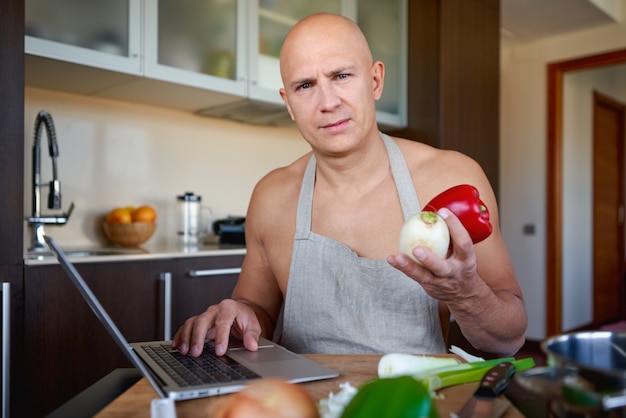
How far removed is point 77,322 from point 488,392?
161 cm

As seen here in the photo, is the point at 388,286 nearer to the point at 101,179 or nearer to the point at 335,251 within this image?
the point at 335,251

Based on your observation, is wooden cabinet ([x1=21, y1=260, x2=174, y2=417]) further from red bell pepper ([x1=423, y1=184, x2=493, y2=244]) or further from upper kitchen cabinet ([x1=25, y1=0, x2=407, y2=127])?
red bell pepper ([x1=423, y1=184, x2=493, y2=244])

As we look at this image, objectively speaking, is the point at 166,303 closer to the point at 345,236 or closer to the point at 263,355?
the point at 345,236

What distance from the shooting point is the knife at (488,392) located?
635 mm

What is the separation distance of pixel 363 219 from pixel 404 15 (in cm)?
254

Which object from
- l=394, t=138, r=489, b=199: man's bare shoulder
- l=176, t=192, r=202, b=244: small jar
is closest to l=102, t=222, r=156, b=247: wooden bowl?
l=176, t=192, r=202, b=244: small jar

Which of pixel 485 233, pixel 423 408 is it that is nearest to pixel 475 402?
pixel 423 408

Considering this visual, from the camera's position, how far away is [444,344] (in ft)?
4.05

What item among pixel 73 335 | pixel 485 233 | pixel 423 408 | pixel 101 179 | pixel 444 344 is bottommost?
pixel 73 335

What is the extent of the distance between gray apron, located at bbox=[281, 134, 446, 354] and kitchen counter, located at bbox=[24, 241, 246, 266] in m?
0.96

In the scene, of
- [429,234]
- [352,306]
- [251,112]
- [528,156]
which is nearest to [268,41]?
[251,112]

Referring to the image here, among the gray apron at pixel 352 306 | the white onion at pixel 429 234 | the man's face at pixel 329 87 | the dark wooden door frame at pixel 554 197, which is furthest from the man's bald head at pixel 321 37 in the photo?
the dark wooden door frame at pixel 554 197

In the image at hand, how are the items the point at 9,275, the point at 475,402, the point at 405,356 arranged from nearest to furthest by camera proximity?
the point at 475,402 → the point at 405,356 → the point at 9,275

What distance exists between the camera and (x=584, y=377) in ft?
1.60
